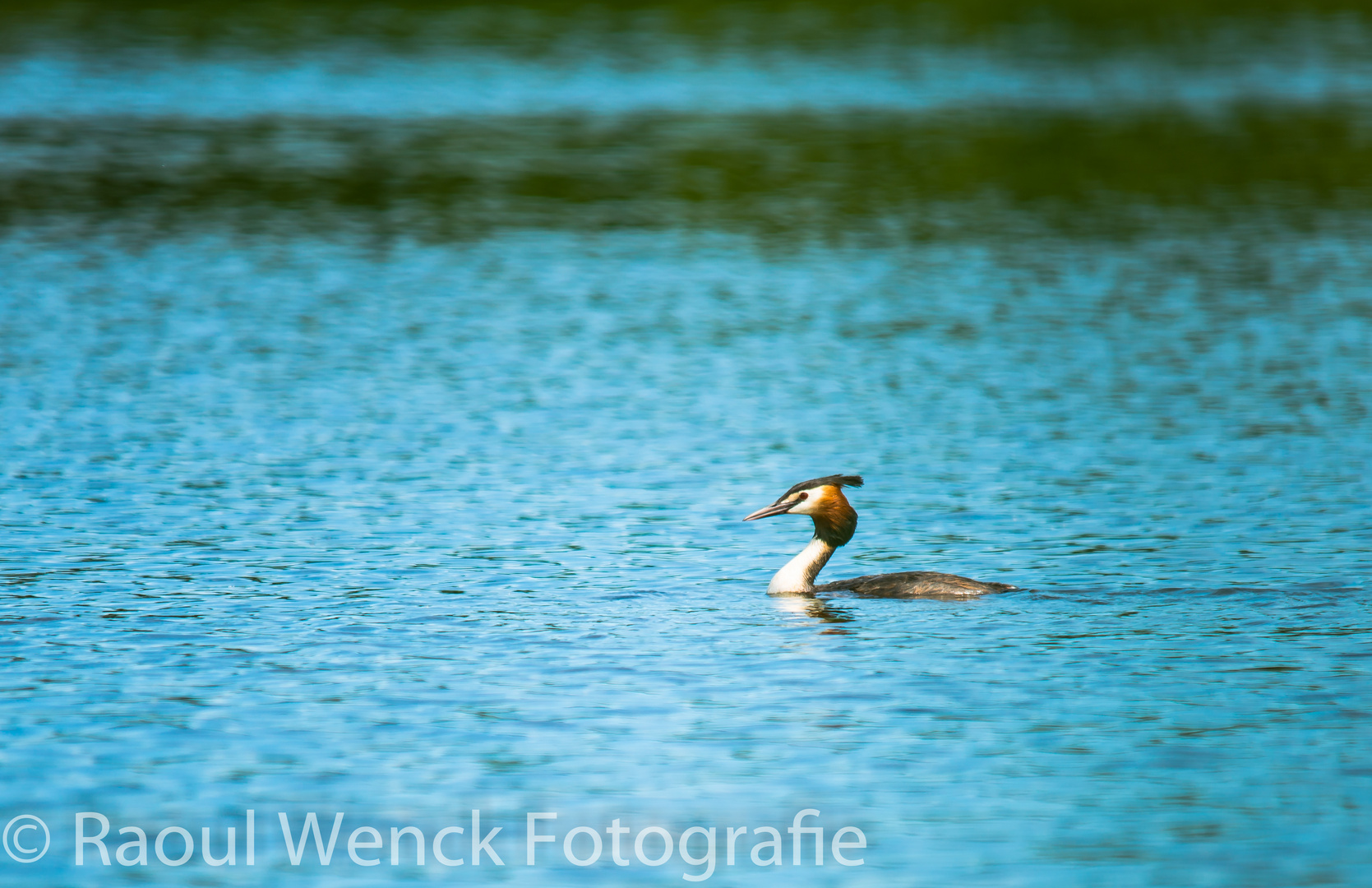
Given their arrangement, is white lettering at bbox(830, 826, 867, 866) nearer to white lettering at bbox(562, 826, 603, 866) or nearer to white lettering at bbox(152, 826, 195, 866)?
white lettering at bbox(562, 826, 603, 866)

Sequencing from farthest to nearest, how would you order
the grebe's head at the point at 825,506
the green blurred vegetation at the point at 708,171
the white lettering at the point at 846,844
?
the green blurred vegetation at the point at 708,171
the grebe's head at the point at 825,506
the white lettering at the point at 846,844

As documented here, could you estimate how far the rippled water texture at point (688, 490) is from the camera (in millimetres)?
13172

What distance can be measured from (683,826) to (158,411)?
17.4 metres

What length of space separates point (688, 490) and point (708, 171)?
3099 centimetres

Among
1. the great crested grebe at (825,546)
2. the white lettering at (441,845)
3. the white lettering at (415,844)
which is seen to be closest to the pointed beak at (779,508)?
the great crested grebe at (825,546)

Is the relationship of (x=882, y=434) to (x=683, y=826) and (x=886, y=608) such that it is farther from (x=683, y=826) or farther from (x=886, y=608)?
(x=683, y=826)

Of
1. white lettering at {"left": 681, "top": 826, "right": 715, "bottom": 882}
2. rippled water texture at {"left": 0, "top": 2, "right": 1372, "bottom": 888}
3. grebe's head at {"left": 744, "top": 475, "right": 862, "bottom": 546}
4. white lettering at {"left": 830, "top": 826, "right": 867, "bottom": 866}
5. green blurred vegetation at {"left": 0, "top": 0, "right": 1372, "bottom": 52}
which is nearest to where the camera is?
white lettering at {"left": 681, "top": 826, "right": 715, "bottom": 882}

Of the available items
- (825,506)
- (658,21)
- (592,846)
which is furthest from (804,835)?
(658,21)

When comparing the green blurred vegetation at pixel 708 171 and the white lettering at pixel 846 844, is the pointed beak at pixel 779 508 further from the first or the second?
the green blurred vegetation at pixel 708 171

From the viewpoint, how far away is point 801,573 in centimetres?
1850

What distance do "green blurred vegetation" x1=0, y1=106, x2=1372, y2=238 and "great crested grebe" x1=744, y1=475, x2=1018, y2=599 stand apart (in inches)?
1043

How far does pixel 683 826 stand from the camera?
1249 centimetres

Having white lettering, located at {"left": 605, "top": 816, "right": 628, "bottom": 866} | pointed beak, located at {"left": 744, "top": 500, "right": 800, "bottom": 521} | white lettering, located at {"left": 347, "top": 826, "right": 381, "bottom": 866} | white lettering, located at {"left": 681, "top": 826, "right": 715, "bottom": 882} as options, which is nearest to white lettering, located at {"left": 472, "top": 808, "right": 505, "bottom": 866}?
white lettering, located at {"left": 347, "top": 826, "right": 381, "bottom": 866}

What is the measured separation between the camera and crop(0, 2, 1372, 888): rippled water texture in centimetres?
1317
